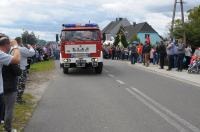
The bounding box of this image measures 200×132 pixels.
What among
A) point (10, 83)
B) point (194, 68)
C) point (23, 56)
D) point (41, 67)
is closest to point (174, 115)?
point (23, 56)

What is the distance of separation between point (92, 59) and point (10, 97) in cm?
1573

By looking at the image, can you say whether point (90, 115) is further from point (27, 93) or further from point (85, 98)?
point (27, 93)

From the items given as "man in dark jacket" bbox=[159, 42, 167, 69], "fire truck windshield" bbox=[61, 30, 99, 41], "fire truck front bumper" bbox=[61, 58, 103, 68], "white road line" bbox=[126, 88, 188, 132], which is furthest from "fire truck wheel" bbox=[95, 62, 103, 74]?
"white road line" bbox=[126, 88, 188, 132]

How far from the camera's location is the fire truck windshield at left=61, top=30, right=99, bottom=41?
938 inches

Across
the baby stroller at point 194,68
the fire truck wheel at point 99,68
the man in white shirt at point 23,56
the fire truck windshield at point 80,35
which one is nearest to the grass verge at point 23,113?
the man in white shirt at point 23,56

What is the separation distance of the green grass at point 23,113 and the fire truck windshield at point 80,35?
32.5 feet

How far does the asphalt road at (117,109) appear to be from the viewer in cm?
934

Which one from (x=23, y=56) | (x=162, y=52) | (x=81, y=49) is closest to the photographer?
(x=23, y=56)

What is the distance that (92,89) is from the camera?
16.5 metres

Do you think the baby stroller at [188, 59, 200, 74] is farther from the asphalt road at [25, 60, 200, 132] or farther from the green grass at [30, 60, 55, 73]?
the green grass at [30, 60, 55, 73]

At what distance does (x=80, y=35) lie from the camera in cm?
2389

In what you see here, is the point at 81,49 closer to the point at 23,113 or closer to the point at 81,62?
the point at 81,62

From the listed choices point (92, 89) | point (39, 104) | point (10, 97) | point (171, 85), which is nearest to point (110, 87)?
point (92, 89)

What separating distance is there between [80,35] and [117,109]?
1259cm
